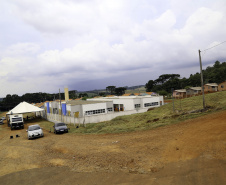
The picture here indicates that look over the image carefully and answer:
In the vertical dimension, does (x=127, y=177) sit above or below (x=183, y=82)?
below

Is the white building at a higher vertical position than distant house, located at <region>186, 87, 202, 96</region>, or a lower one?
lower

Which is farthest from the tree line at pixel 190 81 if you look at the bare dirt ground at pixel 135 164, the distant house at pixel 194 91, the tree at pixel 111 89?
the bare dirt ground at pixel 135 164

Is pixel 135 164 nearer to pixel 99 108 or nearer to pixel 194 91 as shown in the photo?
pixel 99 108

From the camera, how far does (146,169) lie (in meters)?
7.95

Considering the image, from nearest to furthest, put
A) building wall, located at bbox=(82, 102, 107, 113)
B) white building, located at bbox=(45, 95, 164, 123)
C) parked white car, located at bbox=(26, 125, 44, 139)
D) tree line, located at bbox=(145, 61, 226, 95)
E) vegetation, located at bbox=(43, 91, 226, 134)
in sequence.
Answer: vegetation, located at bbox=(43, 91, 226, 134), parked white car, located at bbox=(26, 125, 44, 139), white building, located at bbox=(45, 95, 164, 123), building wall, located at bbox=(82, 102, 107, 113), tree line, located at bbox=(145, 61, 226, 95)

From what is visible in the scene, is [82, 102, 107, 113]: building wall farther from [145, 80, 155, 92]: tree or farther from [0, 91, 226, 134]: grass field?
[145, 80, 155, 92]: tree

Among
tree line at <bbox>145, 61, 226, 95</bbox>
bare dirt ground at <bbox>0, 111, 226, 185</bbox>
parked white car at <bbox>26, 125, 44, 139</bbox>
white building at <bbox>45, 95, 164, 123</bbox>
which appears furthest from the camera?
tree line at <bbox>145, 61, 226, 95</bbox>

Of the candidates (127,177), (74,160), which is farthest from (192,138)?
(74,160)

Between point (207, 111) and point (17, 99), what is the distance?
405ft

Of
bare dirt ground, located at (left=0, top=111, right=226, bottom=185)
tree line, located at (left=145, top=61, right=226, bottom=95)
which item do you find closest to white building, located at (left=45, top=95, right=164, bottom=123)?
bare dirt ground, located at (left=0, top=111, right=226, bottom=185)

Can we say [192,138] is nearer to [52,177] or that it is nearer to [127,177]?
[127,177]

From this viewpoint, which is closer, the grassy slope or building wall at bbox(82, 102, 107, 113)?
the grassy slope

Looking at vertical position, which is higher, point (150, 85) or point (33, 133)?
point (150, 85)

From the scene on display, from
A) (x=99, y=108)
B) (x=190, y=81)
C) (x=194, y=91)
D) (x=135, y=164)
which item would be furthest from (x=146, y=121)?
(x=190, y=81)
